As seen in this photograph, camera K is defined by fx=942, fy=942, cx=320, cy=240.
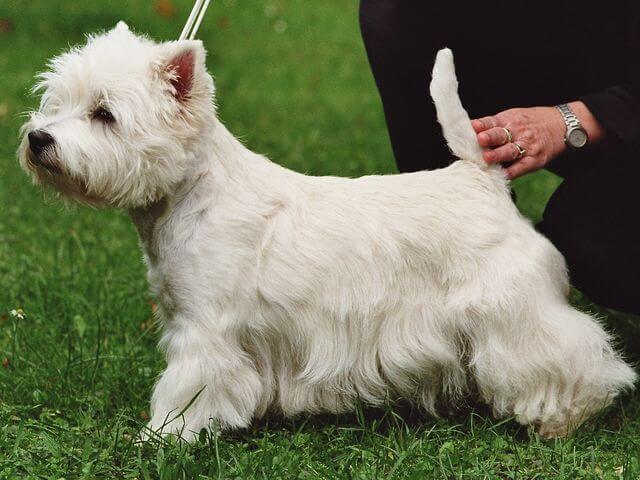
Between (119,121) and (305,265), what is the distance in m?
0.55

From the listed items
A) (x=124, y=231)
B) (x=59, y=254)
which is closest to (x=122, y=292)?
(x=59, y=254)

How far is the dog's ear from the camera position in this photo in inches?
84.9

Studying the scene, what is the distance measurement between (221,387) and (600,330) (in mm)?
985

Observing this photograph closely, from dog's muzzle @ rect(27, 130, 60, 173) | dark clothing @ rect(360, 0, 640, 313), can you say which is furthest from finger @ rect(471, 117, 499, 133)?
dog's muzzle @ rect(27, 130, 60, 173)

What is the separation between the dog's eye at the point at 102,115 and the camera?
2.17 metres

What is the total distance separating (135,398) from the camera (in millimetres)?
2596

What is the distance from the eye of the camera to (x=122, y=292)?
3.29 metres

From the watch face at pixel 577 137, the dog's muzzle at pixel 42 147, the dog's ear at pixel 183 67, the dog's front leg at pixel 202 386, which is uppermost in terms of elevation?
the dog's ear at pixel 183 67

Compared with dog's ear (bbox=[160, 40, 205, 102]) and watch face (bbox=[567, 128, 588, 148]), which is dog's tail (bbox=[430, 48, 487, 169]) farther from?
dog's ear (bbox=[160, 40, 205, 102])

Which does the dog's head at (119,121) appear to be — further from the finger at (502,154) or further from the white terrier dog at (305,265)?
the finger at (502,154)

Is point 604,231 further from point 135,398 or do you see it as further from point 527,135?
point 135,398

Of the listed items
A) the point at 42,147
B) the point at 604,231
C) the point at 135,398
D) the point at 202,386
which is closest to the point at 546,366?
the point at 604,231

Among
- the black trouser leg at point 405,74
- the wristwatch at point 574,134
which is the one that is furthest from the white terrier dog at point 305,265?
the black trouser leg at point 405,74

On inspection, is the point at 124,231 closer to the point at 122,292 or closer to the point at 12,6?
the point at 122,292
